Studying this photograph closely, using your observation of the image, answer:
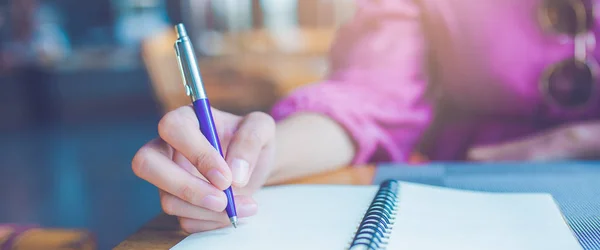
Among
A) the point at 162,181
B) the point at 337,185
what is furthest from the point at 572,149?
the point at 162,181

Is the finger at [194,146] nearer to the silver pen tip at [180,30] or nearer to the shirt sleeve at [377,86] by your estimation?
the silver pen tip at [180,30]

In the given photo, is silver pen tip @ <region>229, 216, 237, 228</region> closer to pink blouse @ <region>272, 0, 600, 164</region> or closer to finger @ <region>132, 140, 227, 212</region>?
finger @ <region>132, 140, 227, 212</region>

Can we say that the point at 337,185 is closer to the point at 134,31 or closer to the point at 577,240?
the point at 577,240

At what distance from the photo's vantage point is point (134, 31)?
5199 mm

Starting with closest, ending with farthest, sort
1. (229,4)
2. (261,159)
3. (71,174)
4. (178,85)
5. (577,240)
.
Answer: (577,240), (261,159), (178,85), (71,174), (229,4)

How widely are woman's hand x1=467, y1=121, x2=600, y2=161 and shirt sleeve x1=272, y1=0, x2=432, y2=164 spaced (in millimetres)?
80

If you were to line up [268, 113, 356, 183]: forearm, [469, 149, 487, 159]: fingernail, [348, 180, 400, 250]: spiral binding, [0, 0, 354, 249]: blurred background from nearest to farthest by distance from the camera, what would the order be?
1. [348, 180, 400, 250]: spiral binding
2. [268, 113, 356, 183]: forearm
3. [469, 149, 487, 159]: fingernail
4. [0, 0, 354, 249]: blurred background

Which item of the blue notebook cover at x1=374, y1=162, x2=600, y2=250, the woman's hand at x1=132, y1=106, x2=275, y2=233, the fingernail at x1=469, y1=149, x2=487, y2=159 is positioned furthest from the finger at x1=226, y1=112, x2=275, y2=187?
the fingernail at x1=469, y1=149, x2=487, y2=159

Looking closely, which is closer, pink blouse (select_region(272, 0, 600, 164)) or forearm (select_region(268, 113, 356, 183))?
forearm (select_region(268, 113, 356, 183))

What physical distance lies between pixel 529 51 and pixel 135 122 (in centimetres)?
416

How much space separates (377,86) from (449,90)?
4.0 inches

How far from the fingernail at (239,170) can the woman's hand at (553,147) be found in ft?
0.97

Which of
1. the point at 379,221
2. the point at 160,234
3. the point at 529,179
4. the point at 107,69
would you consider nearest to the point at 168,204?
the point at 160,234

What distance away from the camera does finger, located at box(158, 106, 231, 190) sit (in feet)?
1.19
